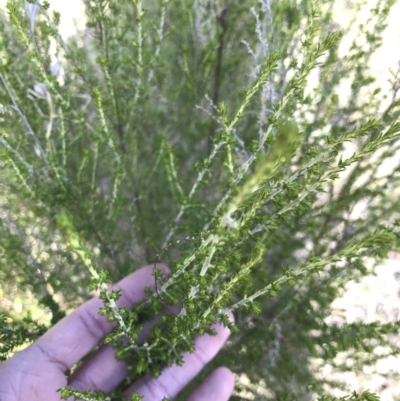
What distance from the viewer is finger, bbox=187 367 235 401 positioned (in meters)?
2.08

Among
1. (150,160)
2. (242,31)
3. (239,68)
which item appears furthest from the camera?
(150,160)

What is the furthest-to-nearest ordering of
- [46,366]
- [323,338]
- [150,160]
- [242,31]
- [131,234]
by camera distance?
[150,160] < [131,234] < [242,31] < [323,338] < [46,366]

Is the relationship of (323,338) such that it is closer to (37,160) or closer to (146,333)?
(146,333)

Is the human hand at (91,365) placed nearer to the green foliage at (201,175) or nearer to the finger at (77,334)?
the finger at (77,334)

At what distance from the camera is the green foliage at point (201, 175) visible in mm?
1219

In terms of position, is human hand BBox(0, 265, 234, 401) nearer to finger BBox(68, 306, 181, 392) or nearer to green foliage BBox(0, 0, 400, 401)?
finger BBox(68, 306, 181, 392)

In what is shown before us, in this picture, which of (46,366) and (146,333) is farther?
(146,333)

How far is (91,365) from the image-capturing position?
2.03 metres

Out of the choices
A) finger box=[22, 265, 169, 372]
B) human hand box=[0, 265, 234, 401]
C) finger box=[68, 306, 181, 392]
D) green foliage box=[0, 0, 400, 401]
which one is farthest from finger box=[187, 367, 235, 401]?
finger box=[22, 265, 169, 372]

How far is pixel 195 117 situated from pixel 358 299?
2140 mm

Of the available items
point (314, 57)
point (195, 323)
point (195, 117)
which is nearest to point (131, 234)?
point (195, 117)

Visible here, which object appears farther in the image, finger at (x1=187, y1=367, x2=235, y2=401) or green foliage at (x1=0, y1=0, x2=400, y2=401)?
finger at (x1=187, y1=367, x2=235, y2=401)

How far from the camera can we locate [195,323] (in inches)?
53.3

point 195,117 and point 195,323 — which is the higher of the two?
point 195,117
